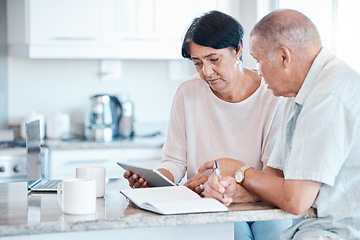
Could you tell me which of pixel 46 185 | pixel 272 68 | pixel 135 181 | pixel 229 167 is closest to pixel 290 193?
pixel 229 167

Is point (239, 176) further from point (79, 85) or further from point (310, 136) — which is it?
point (79, 85)

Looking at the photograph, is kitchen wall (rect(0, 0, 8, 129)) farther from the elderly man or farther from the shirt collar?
the shirt collar

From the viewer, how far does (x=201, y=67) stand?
6.97 ft

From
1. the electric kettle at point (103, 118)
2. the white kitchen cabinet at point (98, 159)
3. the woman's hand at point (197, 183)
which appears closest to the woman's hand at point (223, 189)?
the woman's hand at point (197, 183)

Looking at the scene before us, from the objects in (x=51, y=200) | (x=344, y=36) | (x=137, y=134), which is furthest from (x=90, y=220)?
(x=137, y=134)

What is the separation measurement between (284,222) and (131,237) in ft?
2.43

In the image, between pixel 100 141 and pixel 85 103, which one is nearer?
pixel 100 141

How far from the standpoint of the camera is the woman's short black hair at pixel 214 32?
2027 millimetres

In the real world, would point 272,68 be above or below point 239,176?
above

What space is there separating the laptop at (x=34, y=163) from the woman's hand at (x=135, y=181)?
264 millimetres

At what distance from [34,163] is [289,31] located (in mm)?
1014

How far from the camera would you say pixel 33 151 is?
1926 millimetres

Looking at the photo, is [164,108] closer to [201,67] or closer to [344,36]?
[344,36]

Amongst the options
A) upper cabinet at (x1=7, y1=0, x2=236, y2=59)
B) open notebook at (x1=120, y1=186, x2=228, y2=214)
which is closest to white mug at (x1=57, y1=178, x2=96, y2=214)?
open notebook at (x1=120, y1=186, x2=228, y2=214)
